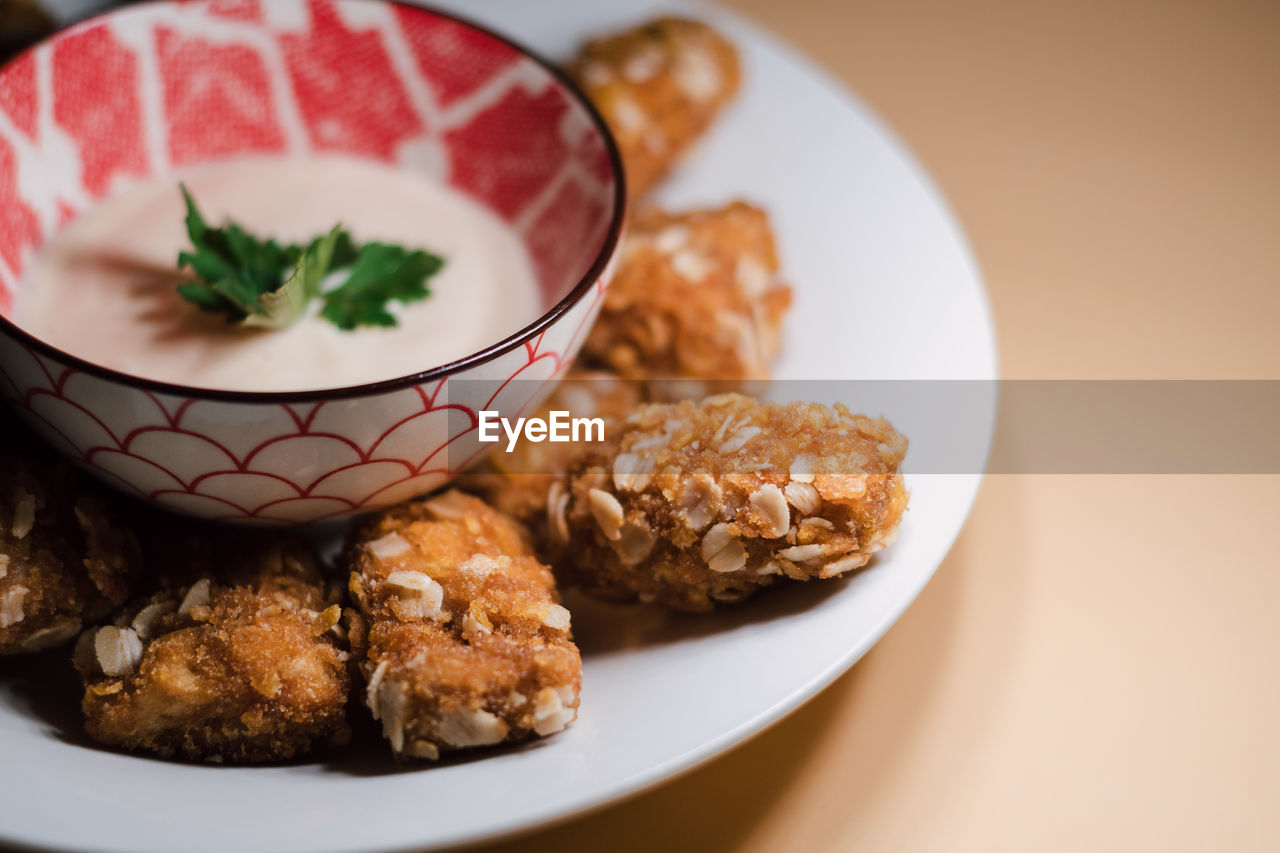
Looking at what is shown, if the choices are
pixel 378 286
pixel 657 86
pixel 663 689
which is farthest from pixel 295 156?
pixel 663 689

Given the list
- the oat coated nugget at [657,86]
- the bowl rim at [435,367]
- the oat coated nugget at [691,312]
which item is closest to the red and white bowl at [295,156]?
the bowl rim at [435,367]

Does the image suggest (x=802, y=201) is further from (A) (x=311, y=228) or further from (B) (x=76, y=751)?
(B) (x=76, y=751)

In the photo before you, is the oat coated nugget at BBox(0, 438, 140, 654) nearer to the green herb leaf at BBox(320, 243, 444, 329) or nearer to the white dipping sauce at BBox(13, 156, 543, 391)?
the white dipping sauce at BBox(13, 156, 543, 391)

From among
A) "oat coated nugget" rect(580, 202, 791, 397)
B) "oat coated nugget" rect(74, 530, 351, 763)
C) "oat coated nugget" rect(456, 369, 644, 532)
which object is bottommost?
"oat coated nugget" rect(74, 530, 351, 763)

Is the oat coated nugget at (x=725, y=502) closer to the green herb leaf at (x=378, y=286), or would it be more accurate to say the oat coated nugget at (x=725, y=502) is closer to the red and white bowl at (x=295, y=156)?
the red and white bowl at (x=295, y=156)

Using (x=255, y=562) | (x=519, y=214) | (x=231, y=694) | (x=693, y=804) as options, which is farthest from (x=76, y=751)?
(x=519, y=214)

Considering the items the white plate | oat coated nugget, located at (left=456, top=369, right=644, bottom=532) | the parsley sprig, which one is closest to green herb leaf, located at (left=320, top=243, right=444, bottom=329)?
the parsley sprig

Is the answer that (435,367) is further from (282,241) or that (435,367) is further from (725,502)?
(282,241)
